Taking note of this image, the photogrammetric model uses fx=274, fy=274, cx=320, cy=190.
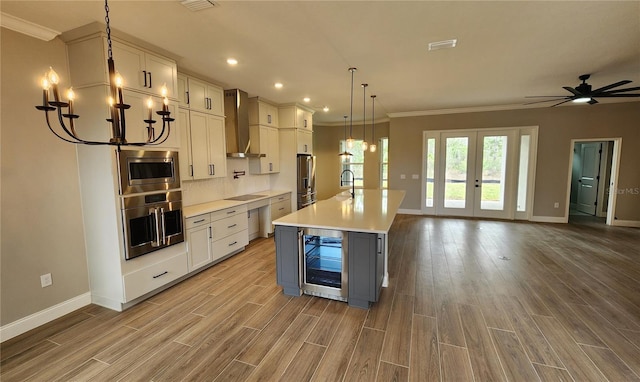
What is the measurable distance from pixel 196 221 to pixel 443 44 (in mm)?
3592

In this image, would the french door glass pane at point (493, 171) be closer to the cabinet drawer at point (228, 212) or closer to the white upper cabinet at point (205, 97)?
the cabinet drawer at point (228, 212)

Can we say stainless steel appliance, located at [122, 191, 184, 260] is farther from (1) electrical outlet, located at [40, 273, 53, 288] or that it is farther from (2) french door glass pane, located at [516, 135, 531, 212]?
(2) french door glass pane, located at [516, 135, 531, 212]

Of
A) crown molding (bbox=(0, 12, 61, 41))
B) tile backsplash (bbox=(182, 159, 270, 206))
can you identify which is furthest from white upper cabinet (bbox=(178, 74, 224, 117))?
crown molding (bbox=(0, 12, 61, 41))

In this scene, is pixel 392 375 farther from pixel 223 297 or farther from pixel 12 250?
pixel 12 250

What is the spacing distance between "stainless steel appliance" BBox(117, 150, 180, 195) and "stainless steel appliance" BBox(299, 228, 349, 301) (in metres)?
1.65

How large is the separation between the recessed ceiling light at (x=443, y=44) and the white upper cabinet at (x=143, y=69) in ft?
9.40

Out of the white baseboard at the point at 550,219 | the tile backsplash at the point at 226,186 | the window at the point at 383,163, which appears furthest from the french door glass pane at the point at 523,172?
the tile backsplash at the point at 226,186

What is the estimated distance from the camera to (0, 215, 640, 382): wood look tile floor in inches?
78.5

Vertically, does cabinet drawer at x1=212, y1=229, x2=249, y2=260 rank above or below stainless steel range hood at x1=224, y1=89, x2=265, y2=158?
below

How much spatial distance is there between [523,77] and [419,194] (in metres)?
3.68

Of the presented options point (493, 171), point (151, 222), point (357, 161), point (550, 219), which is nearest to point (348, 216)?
point (151, 222)

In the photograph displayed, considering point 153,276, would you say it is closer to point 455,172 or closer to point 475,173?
point 455,172

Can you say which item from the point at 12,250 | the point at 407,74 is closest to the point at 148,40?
the point at 12,250

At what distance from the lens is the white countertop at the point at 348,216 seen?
269cm
